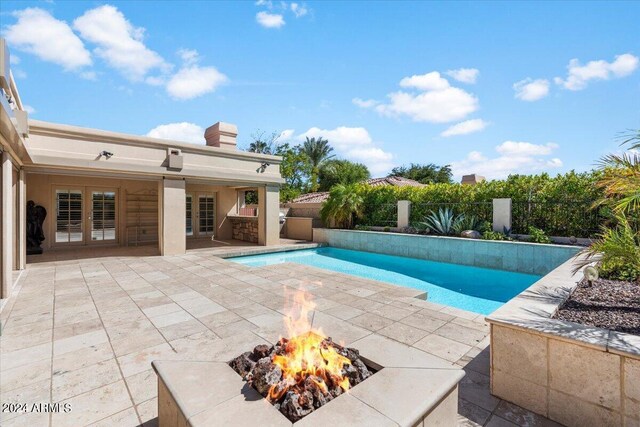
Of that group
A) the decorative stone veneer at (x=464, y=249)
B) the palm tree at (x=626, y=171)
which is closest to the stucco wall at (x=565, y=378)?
the palm tree at (x=626, y=171)

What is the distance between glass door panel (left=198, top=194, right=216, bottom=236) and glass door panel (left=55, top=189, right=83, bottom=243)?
5087 millimetres

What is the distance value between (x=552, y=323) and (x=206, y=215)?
16251 mm

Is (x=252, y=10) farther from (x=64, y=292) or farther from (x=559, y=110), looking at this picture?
(x=559, y=110)

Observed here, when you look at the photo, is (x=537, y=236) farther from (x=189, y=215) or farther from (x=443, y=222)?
(x=189, y=215)

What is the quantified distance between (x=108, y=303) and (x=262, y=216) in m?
8.78

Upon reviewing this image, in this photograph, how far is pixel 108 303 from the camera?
5898 mm

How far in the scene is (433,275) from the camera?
10445 mm

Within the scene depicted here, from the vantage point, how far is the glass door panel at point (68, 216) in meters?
12.7

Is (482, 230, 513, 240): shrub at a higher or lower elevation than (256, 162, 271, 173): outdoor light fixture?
lower

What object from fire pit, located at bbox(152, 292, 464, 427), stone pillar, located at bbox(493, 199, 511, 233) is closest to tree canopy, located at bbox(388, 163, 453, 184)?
stone pillar, located at bbox(493, 199, 511, 233)

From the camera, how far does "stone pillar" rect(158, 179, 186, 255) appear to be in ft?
37.2

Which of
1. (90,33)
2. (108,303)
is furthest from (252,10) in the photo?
(108,303)

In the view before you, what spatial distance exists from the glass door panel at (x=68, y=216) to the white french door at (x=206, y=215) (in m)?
5.01

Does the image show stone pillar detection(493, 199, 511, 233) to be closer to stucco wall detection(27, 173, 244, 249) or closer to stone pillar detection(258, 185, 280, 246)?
stone pillar detection(258, 185, 280, 246)
